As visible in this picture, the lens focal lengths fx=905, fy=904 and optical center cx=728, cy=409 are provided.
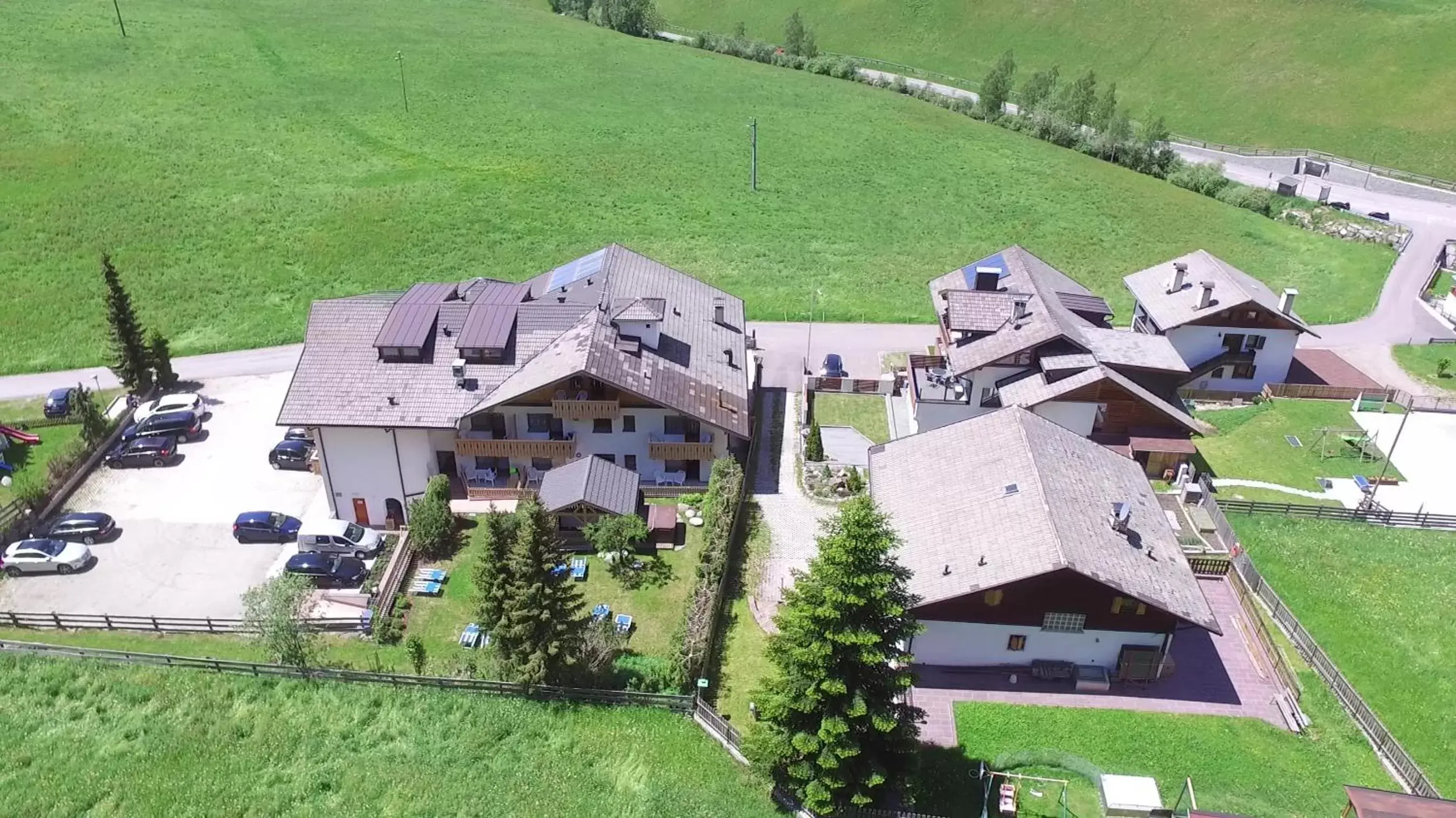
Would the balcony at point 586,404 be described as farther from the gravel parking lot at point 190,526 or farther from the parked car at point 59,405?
the parked car at point 59,405

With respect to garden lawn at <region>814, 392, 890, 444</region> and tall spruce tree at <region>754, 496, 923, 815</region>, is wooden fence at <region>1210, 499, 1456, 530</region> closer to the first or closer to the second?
garden lawn at <region>814, 392, 890, 444</region>

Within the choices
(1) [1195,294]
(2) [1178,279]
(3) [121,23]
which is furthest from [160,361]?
(3) [121,23]

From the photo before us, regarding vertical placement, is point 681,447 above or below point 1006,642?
above

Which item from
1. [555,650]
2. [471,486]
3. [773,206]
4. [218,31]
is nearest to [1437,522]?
[555,650]

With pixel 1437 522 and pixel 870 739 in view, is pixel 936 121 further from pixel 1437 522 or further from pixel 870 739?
pixel 870 739

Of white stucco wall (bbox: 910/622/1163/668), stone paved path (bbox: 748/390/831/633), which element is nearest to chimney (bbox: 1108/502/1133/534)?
white stucco wall (bbox: 910/622/1163/668)

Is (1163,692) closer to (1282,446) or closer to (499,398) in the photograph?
(1282,446)
